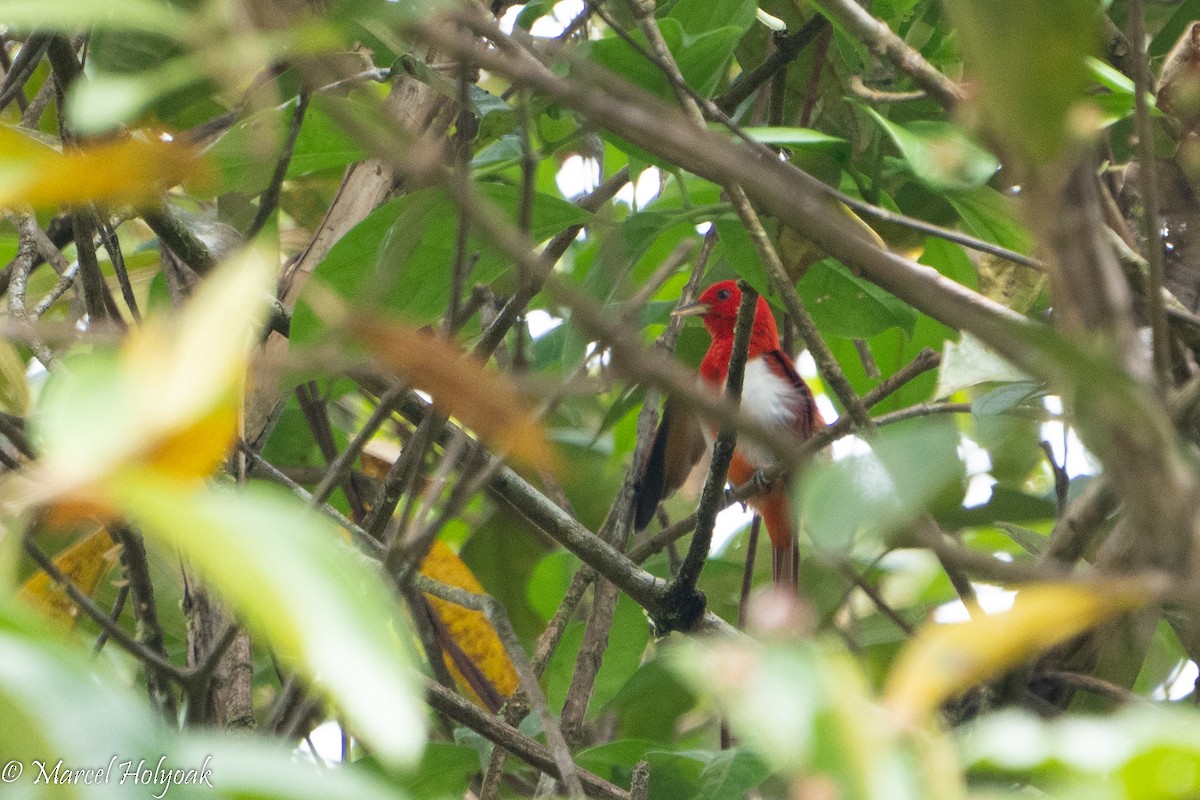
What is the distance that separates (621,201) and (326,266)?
1.89m

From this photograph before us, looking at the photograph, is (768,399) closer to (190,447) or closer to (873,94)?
(873,94)

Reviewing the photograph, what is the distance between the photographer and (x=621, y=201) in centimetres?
358

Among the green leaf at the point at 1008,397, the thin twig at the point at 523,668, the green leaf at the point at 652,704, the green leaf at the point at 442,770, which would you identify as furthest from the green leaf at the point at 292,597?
the green leaf at the point at 652,704

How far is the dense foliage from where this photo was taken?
1.71 feet

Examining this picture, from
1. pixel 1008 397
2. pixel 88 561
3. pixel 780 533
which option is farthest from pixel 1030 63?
pixel 780 533

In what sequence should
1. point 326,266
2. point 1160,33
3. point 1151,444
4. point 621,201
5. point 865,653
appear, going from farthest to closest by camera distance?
point 621,201 < point 865,653 < point 1160,33 < point 326,266 < point 1151,444

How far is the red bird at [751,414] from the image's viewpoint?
9.73 feet

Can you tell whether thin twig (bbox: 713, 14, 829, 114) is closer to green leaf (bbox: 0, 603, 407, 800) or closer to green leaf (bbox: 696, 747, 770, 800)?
green leaf (bbox: 696, 747, 770, 800)

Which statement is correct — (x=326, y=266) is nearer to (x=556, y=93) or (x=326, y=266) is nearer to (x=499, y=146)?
(x=499, y=146)

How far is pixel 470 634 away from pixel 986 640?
2063 millimetres

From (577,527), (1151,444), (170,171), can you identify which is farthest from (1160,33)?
(170,171)

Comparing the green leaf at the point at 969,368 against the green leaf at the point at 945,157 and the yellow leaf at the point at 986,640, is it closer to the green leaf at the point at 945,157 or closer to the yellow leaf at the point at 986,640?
the green leaf at the point at 945,157

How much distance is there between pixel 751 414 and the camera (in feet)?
9.92

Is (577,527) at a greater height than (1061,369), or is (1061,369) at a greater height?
(1061,369)
